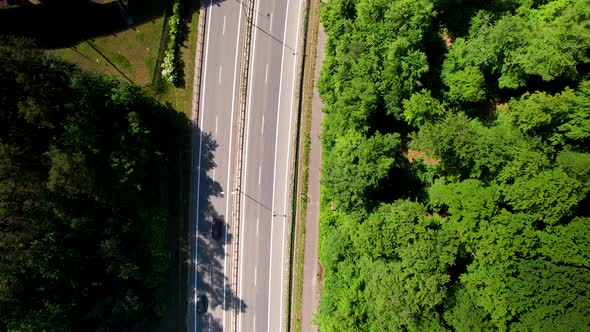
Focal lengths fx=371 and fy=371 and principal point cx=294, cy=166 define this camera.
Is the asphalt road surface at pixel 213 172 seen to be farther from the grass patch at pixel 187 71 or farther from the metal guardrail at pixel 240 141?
the grass patch at pixel 187 71

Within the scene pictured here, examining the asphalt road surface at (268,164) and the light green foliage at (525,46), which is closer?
the light green foliage at (525,46)

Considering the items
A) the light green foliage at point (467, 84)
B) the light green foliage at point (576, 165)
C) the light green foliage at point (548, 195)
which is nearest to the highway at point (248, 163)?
the light green foliage at point (467, 84)

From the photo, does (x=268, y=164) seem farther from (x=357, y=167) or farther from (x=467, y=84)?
(x=467, y=84)

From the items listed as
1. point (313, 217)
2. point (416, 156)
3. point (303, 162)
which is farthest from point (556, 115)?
point (313, 217)

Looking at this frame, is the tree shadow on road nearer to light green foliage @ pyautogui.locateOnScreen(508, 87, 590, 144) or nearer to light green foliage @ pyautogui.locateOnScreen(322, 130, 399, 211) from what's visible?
light green foliage @ pyautogui.locateOnScreen(322, 130, 399, 211)

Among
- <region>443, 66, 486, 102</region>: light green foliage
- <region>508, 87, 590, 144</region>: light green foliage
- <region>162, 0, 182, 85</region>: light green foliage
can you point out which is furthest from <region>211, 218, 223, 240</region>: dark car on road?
<region>508, 87, 590, 144</region>: light green foliage

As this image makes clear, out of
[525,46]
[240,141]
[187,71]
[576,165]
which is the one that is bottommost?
[576,165]
